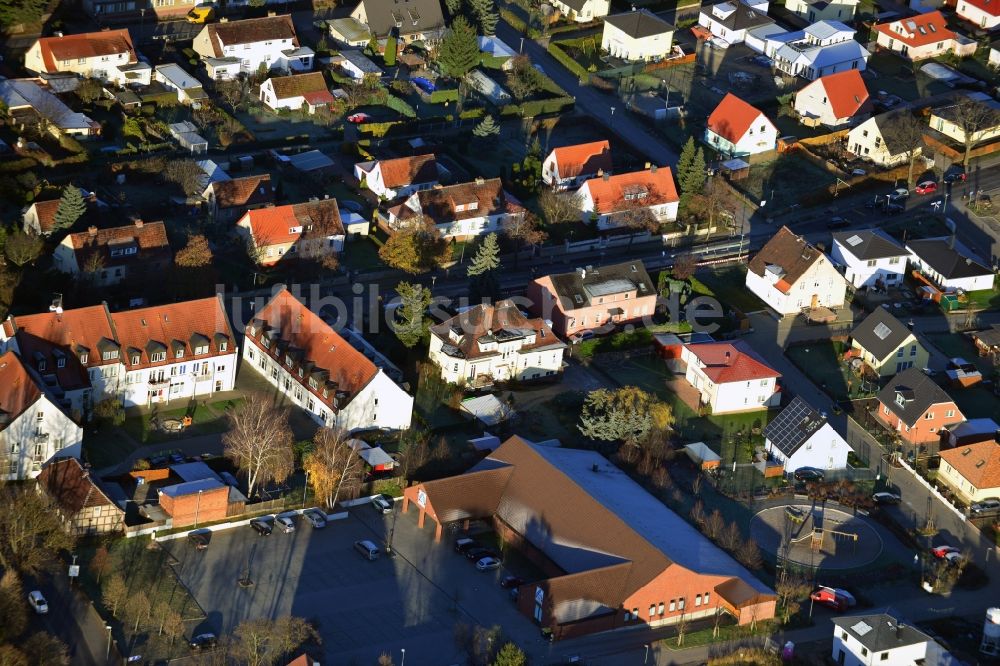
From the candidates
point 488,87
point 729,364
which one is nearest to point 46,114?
point 488,87

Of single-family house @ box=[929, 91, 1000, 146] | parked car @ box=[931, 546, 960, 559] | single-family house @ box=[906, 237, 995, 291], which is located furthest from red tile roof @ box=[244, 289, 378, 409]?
single-family house @ box=[929, 91, 1000, 146]

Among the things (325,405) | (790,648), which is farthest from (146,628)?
(790,648)

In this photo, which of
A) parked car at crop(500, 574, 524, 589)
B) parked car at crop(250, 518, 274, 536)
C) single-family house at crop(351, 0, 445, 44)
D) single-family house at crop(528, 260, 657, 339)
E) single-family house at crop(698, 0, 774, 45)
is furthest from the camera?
single-family house at crop(698, 0, 774, 45)

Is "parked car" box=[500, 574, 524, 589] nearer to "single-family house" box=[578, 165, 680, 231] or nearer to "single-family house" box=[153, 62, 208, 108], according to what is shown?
"single-family house" box=[578, 165, 680, 231]

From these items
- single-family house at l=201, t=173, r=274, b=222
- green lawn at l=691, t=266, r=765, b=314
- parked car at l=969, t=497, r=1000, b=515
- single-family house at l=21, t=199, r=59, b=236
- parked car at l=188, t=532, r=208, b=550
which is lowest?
green lawn at l=691, t=266, r=765, b=314

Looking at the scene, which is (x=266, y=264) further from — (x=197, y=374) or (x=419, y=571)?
(x=419, y=571)

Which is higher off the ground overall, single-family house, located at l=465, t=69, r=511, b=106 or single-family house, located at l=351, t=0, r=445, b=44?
single-family house, located at l=351, t=0, r=445, b=44
